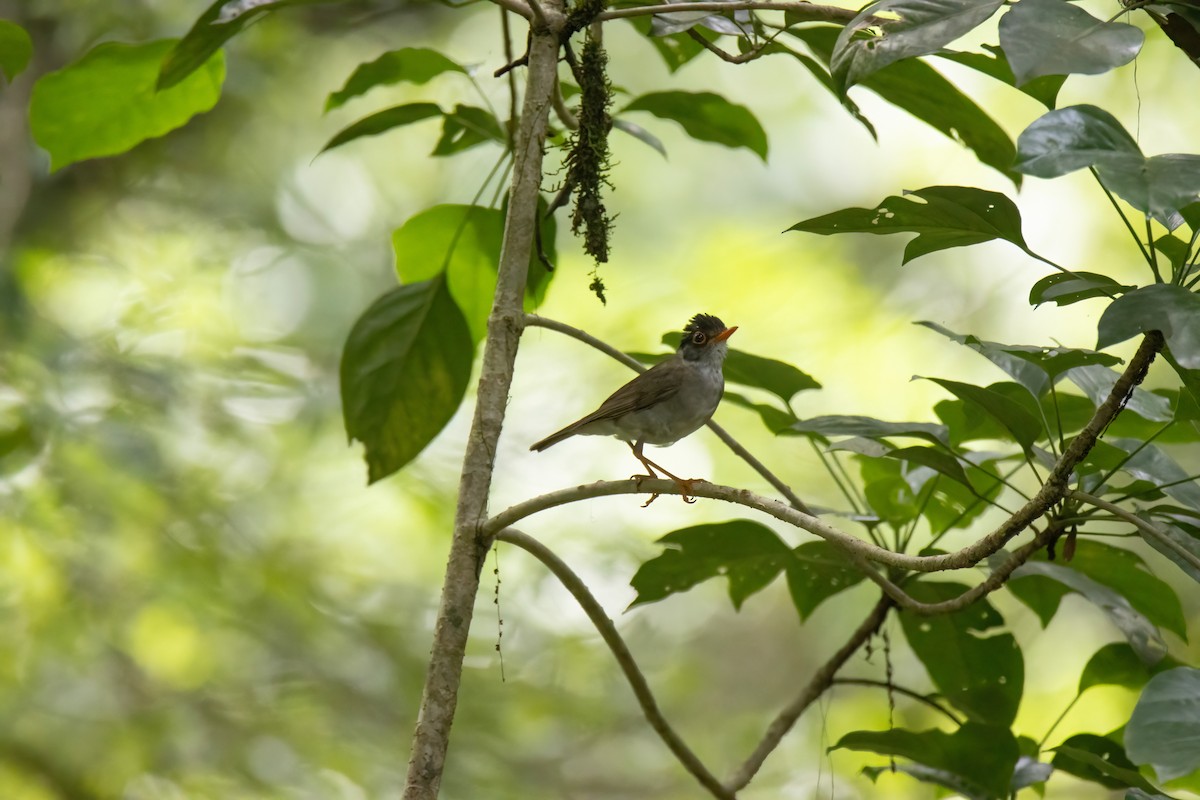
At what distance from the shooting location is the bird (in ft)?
7.68

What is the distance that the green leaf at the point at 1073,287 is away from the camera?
1.40m

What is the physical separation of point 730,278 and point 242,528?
2.29m

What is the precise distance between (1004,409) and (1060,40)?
0.70 m

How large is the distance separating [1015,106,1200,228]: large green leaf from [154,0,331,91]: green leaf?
135 cm

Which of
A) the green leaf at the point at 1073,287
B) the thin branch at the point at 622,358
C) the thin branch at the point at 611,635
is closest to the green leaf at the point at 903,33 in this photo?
the green leaf at the point at 1073,287

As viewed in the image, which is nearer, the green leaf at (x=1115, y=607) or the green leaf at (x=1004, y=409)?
the green leaf at (x=1004, y=409)

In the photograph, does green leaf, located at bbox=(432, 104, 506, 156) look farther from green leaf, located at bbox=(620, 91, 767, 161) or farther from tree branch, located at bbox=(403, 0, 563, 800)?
tree branch, located at bbox=(403, 0, 563, 800)

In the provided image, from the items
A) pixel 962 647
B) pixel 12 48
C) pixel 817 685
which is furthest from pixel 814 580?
pixel 12 48

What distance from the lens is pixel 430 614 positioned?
4.37 metres

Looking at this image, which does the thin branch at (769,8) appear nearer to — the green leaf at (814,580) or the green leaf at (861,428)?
the green leaf at (861,428)

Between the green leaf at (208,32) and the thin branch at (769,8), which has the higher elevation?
the green leaf at (208,32)

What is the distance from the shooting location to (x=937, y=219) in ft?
5.06

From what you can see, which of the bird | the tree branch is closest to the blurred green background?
the bird

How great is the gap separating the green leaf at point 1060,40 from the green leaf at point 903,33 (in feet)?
0.30
